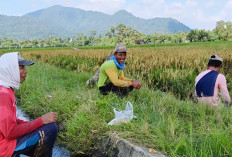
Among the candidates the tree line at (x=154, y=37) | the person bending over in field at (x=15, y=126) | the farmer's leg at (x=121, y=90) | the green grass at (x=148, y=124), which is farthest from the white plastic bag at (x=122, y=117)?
the tree line at (x=154, y=37)

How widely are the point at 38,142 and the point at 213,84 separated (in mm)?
2430

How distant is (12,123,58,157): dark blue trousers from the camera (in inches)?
83.0

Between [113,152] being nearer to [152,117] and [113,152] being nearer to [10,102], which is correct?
[152,117]

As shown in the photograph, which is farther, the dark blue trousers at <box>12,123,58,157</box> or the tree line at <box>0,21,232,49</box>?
the tree line at <box>0,21,232,49</box>

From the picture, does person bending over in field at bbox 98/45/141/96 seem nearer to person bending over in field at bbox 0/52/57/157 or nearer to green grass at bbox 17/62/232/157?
green grass at bbox 17/62/232/157

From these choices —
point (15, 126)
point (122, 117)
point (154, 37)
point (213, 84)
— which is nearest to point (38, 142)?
point (15, 126)

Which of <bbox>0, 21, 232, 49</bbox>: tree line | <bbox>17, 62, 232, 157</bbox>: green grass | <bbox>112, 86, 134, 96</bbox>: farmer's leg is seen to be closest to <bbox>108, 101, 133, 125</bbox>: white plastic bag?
<bbox>17, 62, 232, 157</bbox>: green grass

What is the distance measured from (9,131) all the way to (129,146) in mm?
1024

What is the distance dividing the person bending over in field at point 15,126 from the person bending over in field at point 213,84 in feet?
7.21

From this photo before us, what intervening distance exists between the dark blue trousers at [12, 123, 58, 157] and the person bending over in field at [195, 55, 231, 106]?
7.21 feet

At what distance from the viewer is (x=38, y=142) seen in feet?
7.30

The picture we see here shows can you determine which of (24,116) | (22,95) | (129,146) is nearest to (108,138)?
(129,146)

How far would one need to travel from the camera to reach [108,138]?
2.51 meters

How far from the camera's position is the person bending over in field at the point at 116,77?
3.70 meters
